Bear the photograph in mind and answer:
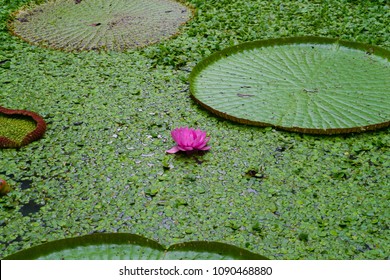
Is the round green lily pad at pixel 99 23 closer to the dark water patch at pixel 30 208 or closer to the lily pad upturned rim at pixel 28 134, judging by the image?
the lily pad upturned rim at pixel 28 134

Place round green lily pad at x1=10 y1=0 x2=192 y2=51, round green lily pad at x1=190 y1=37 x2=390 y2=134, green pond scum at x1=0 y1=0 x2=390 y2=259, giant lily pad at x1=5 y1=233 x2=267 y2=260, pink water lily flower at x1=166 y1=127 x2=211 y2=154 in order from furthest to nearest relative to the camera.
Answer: round green lily pad at x1=10 y1=0 x2=192 y2=51 < round green lily pad at x1=190 y1=37 x2=390 y2=134 < pink water lily flower at x1=166 y1=127 x2=211 y2=154 < green pond scum at x1=0 y1=0 x2=390 y2=259 < giant lily pad at x1=5 y1=233 x2=267 y2=260

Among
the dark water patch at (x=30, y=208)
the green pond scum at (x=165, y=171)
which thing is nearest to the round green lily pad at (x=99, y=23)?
the green pond scum at (x=165, y=171)

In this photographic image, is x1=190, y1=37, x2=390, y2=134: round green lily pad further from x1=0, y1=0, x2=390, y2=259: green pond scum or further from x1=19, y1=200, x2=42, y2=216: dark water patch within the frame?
x1=19, y1=200, x2=42, y2=216: dark water patch

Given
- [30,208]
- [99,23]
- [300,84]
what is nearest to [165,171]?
[30,208]

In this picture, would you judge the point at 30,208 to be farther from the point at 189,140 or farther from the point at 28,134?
the point at 189,140

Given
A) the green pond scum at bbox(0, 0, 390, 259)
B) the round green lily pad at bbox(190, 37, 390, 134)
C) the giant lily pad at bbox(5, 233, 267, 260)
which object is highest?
the giant lily pad at bbox(5, 233, 267, 260)

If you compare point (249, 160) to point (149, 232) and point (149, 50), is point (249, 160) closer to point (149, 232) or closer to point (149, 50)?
point (149, 232)

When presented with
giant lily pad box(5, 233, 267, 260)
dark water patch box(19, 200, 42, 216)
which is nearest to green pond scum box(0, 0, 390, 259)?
dark water patch box(19, 200, 42, 216)
